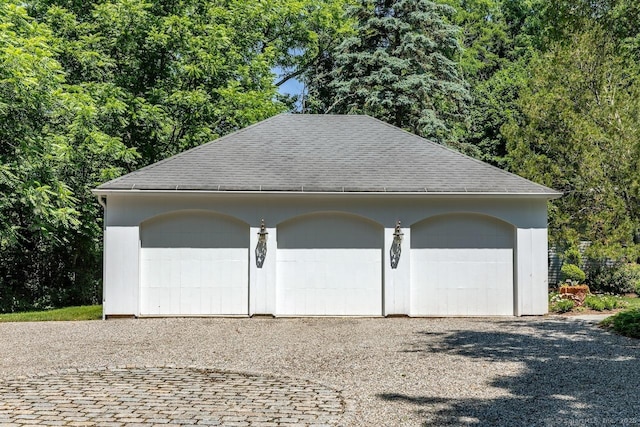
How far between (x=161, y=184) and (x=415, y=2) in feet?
48.1

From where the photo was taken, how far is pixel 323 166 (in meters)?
12.4

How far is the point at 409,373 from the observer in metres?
6.57

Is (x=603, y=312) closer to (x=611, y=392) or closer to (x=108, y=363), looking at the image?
(x=611, y=392)

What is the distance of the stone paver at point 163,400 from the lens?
15.8 ft

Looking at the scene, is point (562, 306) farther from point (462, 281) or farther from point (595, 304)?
point (462, 281)

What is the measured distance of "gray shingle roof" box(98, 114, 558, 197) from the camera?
11.5 metres

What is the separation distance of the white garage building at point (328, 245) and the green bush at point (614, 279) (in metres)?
6.44

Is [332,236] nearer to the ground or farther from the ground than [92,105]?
nearer to the ground

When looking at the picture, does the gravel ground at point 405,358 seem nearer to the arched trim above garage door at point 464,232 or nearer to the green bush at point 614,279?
the arched trim above garage door at point 464,232

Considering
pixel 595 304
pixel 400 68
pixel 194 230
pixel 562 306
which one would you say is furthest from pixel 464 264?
pixel 400 68

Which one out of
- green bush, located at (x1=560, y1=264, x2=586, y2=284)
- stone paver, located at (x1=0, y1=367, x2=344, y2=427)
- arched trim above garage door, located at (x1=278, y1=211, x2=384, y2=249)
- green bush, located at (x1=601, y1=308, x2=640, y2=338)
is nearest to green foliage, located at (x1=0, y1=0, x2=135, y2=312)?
arched trim above garage door, located at (x1=278, y1=211, x2=384, y2=249)

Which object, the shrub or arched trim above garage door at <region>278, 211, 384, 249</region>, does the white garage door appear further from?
the shrub

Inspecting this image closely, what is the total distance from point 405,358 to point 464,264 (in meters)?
4.95

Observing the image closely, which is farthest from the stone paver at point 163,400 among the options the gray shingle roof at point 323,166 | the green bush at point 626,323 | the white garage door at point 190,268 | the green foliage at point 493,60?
the green foliage at point 493,60
